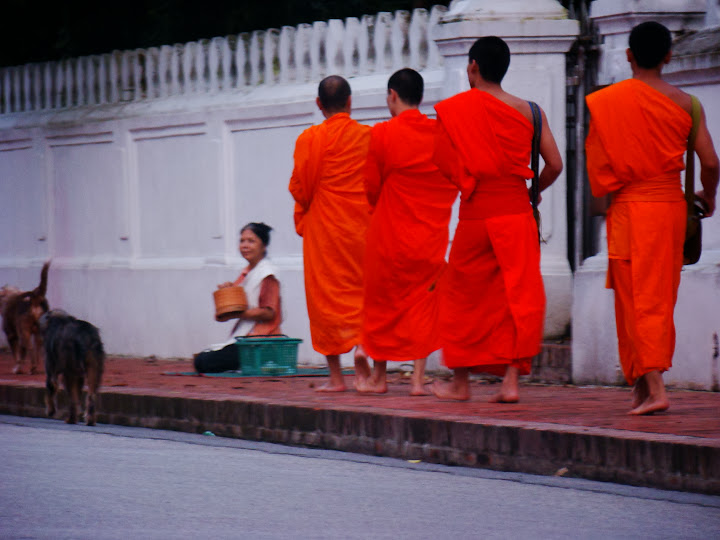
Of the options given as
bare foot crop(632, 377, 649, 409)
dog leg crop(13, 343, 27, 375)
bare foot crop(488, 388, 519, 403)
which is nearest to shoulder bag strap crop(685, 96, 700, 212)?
bare foot crop(632, 377, 649, 409)

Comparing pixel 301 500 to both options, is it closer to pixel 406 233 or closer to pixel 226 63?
pixel 406 233

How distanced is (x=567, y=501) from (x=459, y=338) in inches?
95.8

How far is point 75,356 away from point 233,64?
4.58 m

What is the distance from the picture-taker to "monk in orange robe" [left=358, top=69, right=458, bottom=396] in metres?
9.73

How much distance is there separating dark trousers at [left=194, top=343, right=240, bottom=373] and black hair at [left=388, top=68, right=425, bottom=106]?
3.06m

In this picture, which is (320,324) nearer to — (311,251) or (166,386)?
(311,251)

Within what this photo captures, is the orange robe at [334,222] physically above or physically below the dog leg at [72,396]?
above

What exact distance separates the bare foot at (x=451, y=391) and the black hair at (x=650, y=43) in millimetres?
2192

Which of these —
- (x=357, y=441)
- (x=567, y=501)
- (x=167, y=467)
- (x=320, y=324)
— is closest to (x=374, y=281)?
(x=320, y=324)

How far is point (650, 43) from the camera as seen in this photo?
8320 mm

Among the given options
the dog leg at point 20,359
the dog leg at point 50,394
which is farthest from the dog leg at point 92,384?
the dog leg at point 20,359

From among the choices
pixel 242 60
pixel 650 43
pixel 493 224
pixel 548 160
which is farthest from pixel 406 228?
pixel 242 60

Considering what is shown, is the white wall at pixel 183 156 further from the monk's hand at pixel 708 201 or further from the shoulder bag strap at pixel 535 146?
the monk's hand at pixel 708 201

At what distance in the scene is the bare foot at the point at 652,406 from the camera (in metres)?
8.27
